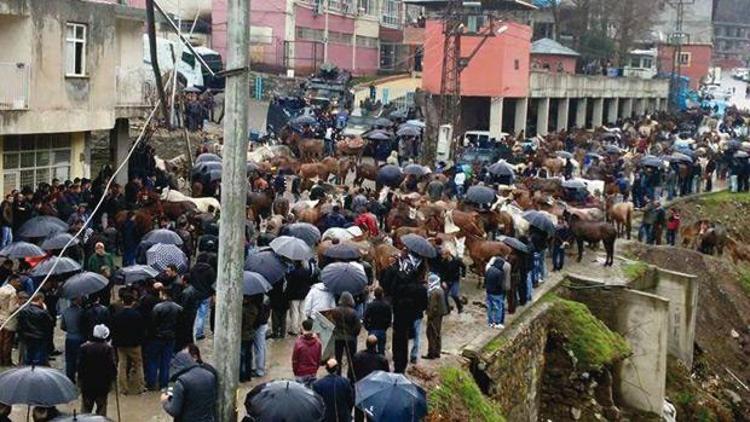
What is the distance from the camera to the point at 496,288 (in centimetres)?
1795

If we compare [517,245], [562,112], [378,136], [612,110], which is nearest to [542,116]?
[562,112]

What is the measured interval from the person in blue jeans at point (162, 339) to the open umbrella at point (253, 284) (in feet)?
3.15

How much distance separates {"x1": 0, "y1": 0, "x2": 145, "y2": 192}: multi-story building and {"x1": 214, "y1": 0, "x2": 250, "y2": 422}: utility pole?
553 inches

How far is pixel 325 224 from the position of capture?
69.7ft

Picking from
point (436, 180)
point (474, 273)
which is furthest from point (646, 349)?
point (436, 180)

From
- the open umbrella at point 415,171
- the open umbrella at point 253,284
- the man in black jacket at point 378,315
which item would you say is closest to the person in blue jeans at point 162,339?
the open umbrella at point 253,284

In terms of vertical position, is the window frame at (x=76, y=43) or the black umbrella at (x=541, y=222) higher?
the window frame at (x=76, y=43)

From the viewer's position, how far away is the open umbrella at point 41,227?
17828 millimetres

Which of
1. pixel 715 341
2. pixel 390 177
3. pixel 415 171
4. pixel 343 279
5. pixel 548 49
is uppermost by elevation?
pixel 548 49

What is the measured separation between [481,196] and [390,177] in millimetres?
→ 3599

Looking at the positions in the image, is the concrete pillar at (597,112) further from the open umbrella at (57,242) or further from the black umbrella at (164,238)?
the open umbrella at (57,242)

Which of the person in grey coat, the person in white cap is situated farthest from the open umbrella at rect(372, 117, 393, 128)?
the person in grey coat

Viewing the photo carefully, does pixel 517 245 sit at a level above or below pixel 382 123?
below

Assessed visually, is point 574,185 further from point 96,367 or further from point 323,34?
point 323,34
